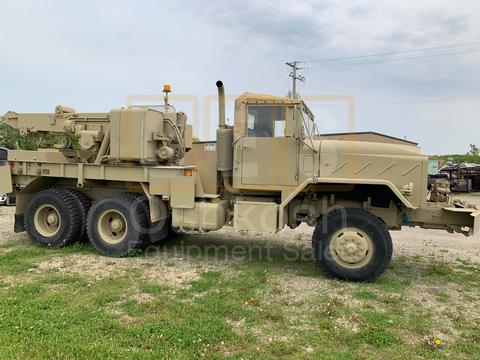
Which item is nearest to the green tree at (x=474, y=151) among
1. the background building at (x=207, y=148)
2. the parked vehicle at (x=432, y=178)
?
the parked vehicle at (x=432, y=178)

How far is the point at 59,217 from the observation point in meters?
7.84

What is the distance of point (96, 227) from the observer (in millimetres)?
7457

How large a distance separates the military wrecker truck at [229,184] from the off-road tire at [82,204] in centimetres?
2

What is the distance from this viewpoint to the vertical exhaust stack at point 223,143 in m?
6.98

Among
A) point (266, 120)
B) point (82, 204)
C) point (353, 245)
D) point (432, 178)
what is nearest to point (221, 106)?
point (266, 120)

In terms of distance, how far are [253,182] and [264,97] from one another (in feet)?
4.51

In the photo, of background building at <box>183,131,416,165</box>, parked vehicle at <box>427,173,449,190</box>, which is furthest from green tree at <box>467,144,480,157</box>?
background building at <box>183,131,416,165</box>

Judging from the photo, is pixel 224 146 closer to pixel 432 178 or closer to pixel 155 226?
pixel 155 226

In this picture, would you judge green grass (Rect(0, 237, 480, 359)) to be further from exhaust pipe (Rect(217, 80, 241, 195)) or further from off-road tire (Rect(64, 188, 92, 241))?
exhaust pipe (Rect(217, 80, 241, 195))

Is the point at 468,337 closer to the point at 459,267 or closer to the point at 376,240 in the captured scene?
the point at 376,240

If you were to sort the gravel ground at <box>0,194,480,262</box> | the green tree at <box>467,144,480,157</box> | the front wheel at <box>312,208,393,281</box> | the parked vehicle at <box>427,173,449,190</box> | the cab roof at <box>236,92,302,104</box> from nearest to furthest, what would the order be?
the front wheel at <box>312,208,393,281</box> → the cab roof at <box>236,92,302,104</box> → the parked vehicle at <box>427,173,449,190</box> → the gravel ground at <box>0,194,480,262</box> → the green tree at <box>467,144,480,157</box>

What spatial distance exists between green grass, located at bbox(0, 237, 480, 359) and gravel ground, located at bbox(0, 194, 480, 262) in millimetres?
1334

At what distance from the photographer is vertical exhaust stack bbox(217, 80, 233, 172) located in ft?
22.9

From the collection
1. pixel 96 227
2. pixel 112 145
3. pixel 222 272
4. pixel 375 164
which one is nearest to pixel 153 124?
pixel 112 145
